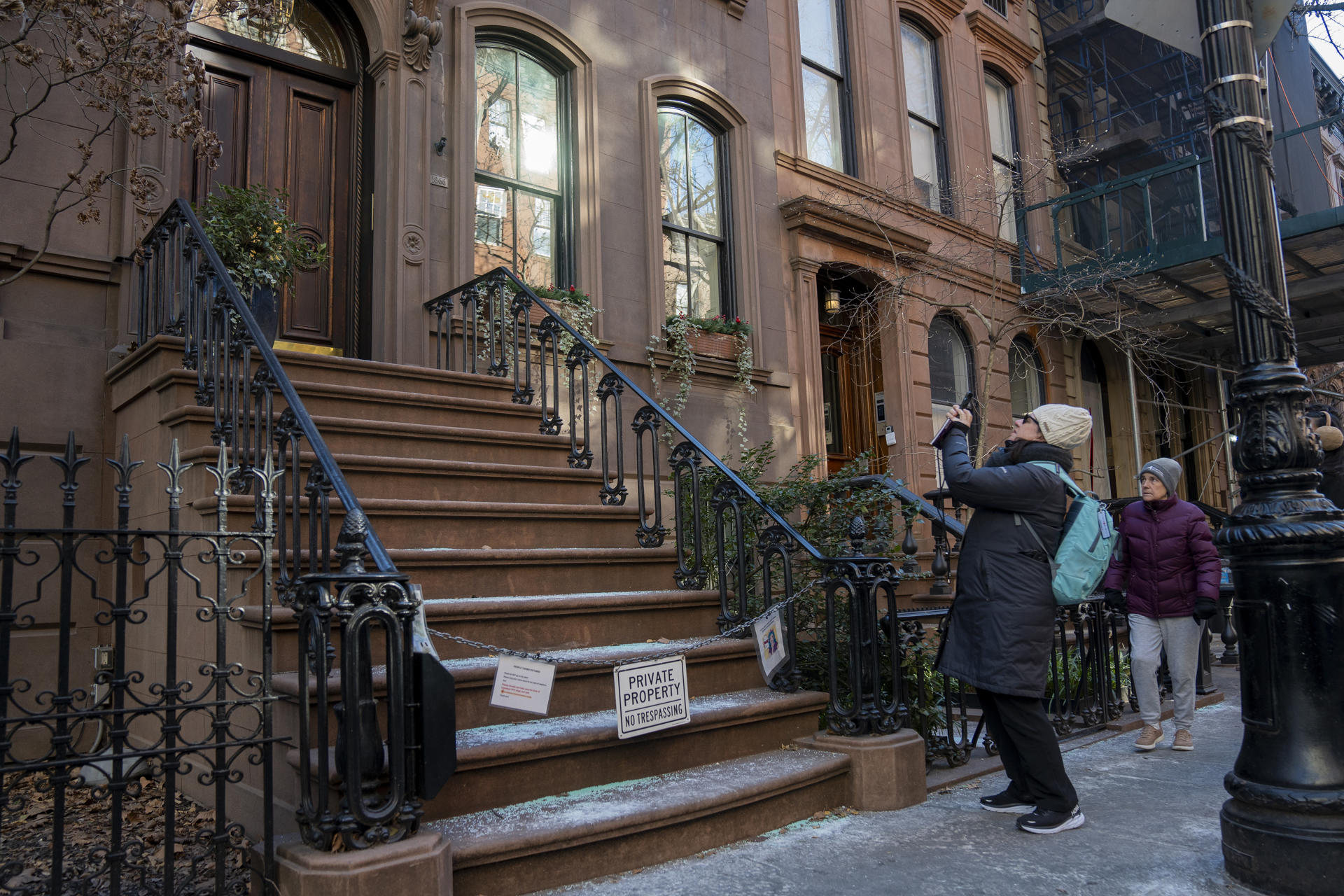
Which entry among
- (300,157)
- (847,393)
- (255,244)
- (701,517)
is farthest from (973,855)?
(847,393)

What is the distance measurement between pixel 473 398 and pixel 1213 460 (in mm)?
17779

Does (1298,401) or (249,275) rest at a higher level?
(249,275)

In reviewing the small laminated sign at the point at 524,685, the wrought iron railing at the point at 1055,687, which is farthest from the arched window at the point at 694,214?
the small laminated sign at the point at 524,685

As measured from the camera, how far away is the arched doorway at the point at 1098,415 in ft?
53.9

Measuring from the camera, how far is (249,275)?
257 inches

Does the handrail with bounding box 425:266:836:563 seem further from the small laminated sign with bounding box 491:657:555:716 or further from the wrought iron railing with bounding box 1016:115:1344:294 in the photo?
the wrought iron railing with bounding box 1016:115:1344:294

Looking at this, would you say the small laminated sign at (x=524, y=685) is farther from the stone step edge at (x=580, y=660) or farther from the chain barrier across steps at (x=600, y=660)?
the stone step edge at (x=580, y=660)

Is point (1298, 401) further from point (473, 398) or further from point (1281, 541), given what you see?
point (473, 398)

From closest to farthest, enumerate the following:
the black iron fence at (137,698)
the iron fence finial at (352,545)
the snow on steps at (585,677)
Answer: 1. the black iron fence at (137,698)
2. the iron fence finial at (352,545)
3. the snow on steps at (585,677)

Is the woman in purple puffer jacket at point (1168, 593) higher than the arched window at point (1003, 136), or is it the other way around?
the arched window at point (1003, 136)

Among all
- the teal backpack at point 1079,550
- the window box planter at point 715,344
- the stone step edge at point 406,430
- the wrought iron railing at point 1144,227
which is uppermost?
the wrought iron railing at point 1144,227

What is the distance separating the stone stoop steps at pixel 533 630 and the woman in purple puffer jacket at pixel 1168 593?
8.33ft

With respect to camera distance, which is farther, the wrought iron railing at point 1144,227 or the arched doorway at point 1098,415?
the arched doorway at point 1098,415

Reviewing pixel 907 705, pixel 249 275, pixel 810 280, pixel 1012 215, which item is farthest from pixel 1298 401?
pixel 1012 215
